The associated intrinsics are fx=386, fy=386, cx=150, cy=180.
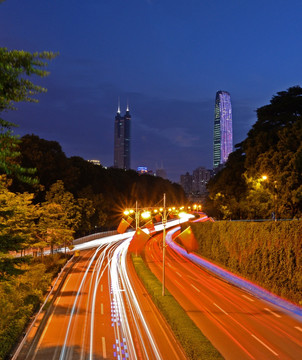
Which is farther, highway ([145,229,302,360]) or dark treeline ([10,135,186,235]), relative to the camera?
dark treeline ([10,135,186,235])

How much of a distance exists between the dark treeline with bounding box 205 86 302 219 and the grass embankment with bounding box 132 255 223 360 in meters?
19.1

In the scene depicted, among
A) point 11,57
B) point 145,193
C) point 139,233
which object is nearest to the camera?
point 11,57

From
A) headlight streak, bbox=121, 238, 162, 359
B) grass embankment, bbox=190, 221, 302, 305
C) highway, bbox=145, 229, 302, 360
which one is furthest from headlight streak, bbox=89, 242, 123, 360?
grass embankment, bbox=190, 221, 302, 305

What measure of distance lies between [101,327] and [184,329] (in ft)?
16.2

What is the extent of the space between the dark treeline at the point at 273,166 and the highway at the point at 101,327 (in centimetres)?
1922

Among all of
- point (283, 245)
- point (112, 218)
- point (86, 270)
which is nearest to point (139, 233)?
point (86, 270)

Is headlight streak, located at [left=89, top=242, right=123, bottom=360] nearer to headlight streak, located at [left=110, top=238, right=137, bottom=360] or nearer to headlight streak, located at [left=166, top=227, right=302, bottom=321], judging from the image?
headlight streak, located at [left=110, top=238, right=137, bottom=360]

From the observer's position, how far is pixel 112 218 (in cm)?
10419

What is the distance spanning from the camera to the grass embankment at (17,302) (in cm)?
1780

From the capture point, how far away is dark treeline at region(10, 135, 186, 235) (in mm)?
66750

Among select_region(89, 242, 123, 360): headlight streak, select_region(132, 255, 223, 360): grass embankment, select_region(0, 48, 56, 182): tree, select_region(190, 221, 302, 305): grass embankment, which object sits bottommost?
select_region(89, 242, 123, 360): headlight streak

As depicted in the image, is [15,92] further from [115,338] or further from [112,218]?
[112,218]

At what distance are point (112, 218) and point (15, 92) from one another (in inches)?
3804

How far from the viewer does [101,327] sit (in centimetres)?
2206
